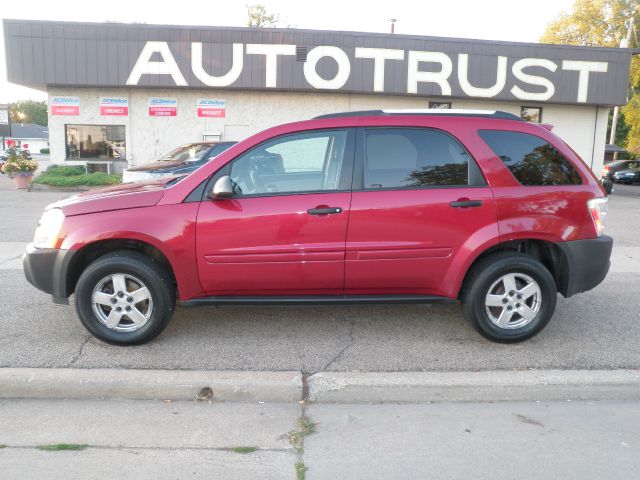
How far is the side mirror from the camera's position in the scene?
13.2 feet

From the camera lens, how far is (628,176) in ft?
91.8

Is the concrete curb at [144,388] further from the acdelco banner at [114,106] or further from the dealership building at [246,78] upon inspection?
the acdelco banner at [114,106]

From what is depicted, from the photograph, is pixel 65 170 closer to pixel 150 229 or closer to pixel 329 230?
pixel 150 229

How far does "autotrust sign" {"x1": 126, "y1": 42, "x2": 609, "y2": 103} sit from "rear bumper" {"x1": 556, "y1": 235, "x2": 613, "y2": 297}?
41.9 feet

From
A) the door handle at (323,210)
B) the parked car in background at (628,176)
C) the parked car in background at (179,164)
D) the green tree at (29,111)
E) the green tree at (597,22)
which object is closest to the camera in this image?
the door handle at (323,210)

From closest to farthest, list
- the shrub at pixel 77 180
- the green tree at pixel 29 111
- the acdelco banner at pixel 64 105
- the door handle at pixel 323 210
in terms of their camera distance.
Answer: the door handle at pixel 323 210 < the shrub at pixel 77 180 < the acdelco banner at pixel 64 105 < the green tree at pixel 29 111

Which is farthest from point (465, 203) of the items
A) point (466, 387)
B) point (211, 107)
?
point (211, 107)

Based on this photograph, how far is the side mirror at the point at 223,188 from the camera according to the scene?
402 centimetres

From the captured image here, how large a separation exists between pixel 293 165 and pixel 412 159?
984 millimetres

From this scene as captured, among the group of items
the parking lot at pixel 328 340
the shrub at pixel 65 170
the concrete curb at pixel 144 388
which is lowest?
the concrete curb at pixel 144 388

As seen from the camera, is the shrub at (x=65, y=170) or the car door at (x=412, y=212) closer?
the car door at (x=412, y=212)

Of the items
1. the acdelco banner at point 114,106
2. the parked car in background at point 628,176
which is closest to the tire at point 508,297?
the acdelco banner at point 114,106

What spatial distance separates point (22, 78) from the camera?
15.8 metres

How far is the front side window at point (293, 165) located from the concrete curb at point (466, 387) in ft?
4.85
